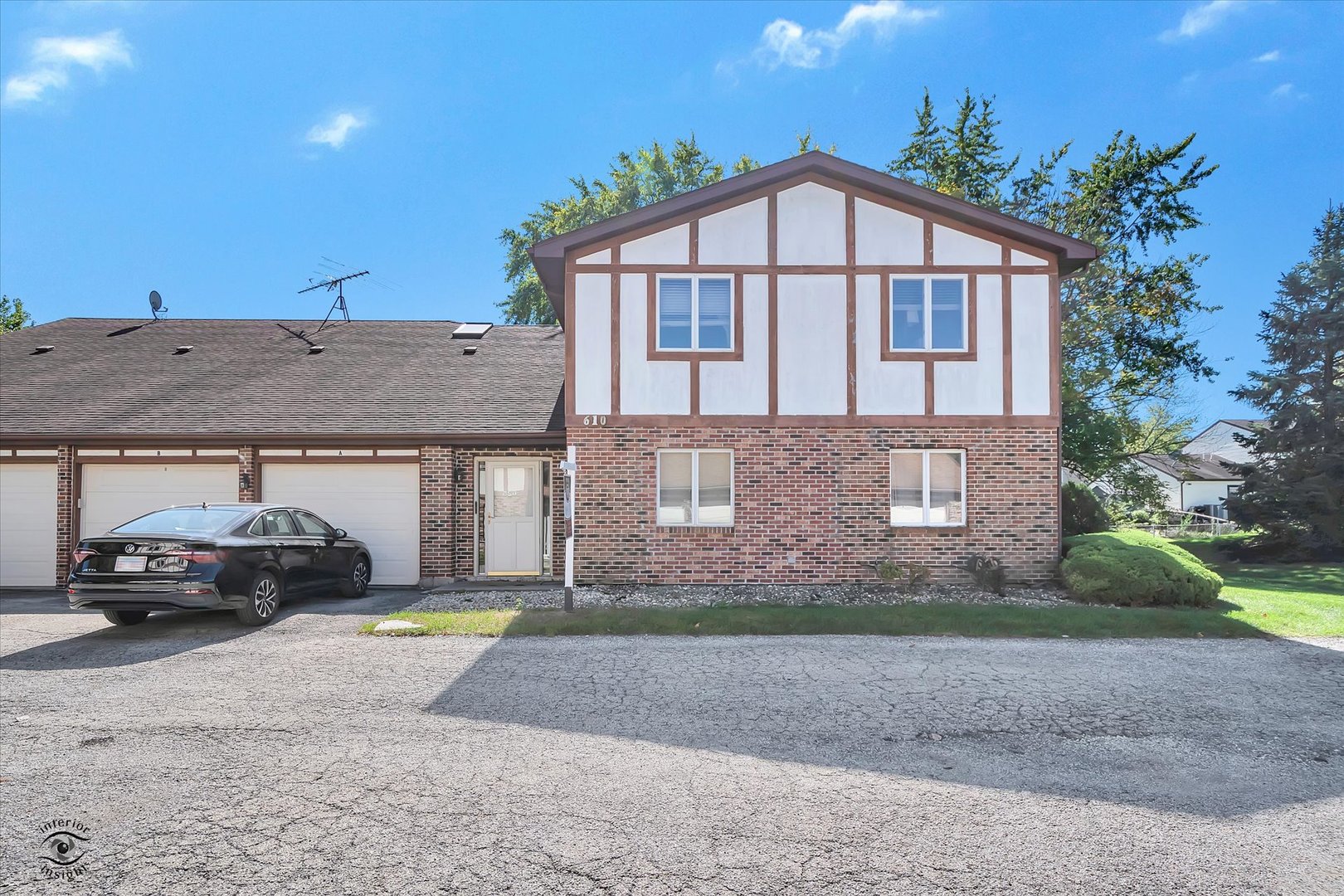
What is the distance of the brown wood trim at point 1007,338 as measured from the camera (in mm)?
13086

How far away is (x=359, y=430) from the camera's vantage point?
13555 mm

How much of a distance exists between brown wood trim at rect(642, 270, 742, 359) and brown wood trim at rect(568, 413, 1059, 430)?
947 mm

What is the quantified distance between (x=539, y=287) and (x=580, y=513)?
2057 centimetres

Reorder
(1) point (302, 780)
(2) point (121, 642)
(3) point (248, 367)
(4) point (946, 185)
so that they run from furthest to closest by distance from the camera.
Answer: (4) point (946, 185), (3) point (248, 367), (2) point (121, 642), (1) point (302, 780)

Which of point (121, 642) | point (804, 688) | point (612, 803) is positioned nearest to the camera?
point (612, 803)

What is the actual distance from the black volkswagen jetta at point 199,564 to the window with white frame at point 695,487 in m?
A: 5.44

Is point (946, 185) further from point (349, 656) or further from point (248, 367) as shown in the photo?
point (349, 656)

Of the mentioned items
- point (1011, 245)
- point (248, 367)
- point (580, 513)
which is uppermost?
point (1011, 245)

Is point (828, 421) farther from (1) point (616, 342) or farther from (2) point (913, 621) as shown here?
(2) point (913, 621)

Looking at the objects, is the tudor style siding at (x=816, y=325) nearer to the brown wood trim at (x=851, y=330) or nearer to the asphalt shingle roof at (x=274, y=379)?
the brown wood trim at (x=851, y=330)

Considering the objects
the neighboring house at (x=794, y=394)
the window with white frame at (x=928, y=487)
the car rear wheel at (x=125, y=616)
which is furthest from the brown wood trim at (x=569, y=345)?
the car rear wheel at (x=125, y=616)

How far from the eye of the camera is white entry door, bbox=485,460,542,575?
1405 centimetres

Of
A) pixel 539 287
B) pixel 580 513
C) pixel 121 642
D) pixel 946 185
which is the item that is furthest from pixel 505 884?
pixel 539 287

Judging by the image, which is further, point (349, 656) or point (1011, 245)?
point (1011, 245)
